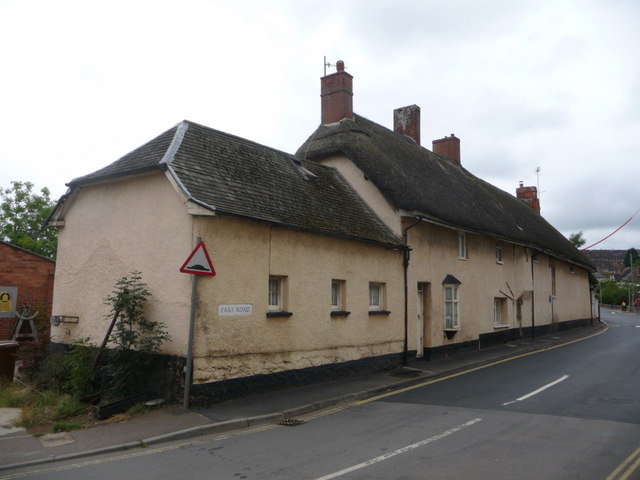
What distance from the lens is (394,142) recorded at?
65.7 feet

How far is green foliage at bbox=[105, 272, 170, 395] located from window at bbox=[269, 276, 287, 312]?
244 centimetres

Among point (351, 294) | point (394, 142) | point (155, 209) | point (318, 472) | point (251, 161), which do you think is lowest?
point (318, 472)

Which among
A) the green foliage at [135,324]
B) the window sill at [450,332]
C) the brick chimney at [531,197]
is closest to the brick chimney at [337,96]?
the window sill at [450,332]

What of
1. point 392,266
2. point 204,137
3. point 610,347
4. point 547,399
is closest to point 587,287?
point 610,347

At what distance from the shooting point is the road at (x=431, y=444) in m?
5.98

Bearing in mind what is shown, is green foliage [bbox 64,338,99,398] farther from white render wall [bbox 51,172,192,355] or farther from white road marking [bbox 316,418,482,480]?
white road marking [bbox 316,418,482,480]

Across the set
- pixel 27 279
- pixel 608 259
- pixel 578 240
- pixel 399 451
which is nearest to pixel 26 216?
pixel 27 279

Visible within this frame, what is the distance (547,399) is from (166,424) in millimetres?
7299

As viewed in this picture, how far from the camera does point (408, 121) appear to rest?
24875 mm

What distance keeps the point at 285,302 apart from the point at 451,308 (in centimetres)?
802

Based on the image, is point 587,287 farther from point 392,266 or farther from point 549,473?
point 549,473

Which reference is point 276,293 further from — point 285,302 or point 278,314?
point 278,314

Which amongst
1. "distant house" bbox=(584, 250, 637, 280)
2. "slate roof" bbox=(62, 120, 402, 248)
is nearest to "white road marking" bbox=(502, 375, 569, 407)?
"slate roof" bbox=(62, 120, 402, 248)

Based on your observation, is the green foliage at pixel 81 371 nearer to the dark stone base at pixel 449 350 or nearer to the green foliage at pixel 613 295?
the dark stone base at pixel 449 350
